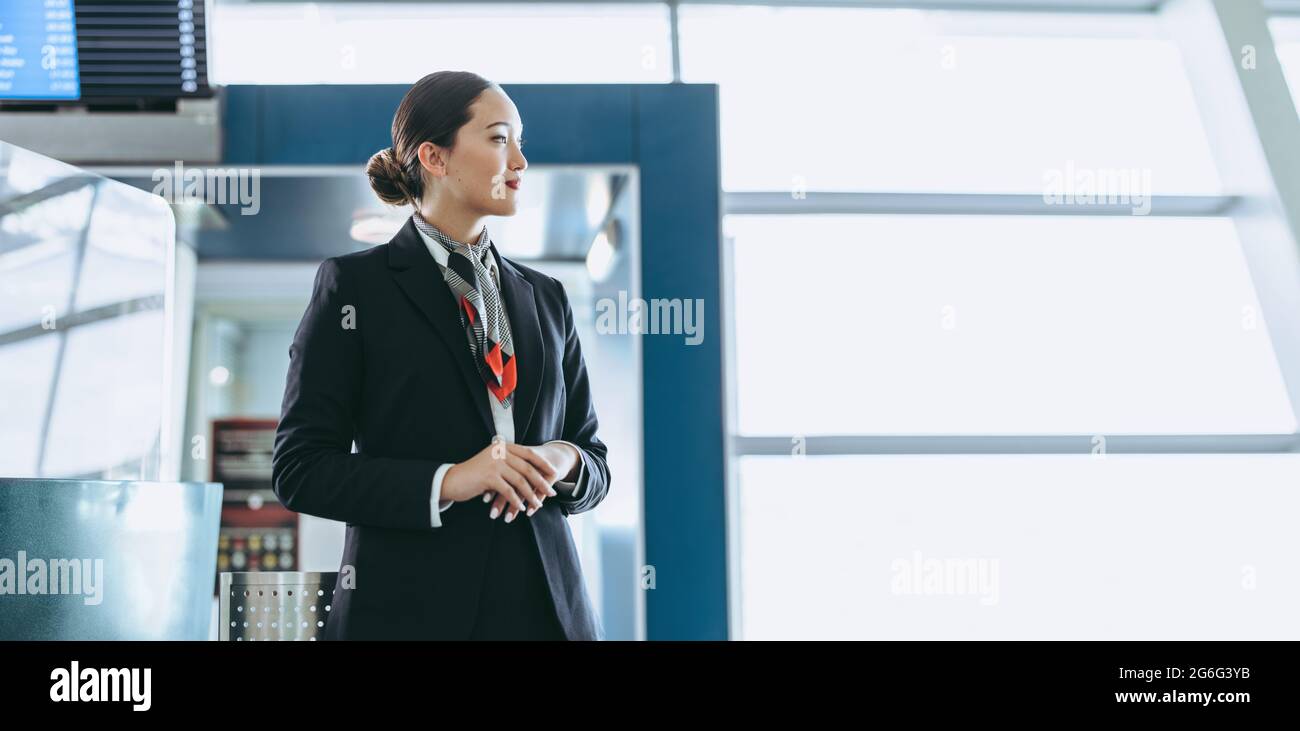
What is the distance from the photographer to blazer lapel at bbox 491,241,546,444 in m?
1.44

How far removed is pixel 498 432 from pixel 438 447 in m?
0.09

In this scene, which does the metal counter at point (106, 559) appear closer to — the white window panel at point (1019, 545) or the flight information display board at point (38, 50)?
the flight information display board at point (38, 50)

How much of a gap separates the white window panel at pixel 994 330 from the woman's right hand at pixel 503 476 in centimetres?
157

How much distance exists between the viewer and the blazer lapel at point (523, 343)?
144 centimetres

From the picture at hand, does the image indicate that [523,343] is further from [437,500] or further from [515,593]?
[515,593]

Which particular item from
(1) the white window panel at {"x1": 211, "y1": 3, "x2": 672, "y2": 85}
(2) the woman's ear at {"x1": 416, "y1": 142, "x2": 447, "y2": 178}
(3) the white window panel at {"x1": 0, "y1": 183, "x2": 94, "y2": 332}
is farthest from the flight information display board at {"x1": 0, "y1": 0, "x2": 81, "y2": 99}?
(2) the woman's ear at {"x1": 416, "y1": 142, "x2": 447, "y2": 178}

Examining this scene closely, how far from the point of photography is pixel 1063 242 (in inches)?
126

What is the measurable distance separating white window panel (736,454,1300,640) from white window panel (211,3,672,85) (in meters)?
1.41

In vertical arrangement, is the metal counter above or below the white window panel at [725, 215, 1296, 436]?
below

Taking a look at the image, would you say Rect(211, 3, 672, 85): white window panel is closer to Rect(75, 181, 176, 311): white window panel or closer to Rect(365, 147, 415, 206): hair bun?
Rect(75, 181, 176, 311): white window panel

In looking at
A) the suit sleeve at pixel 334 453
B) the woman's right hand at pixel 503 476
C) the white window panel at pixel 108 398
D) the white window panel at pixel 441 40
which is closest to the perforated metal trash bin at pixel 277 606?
the suit sleeve at pixel 334 453

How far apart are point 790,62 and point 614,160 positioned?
108 centimetres

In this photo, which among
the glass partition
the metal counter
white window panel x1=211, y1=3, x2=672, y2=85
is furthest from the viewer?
white window panel x1=211, y1=3, x2=672, y2=85
